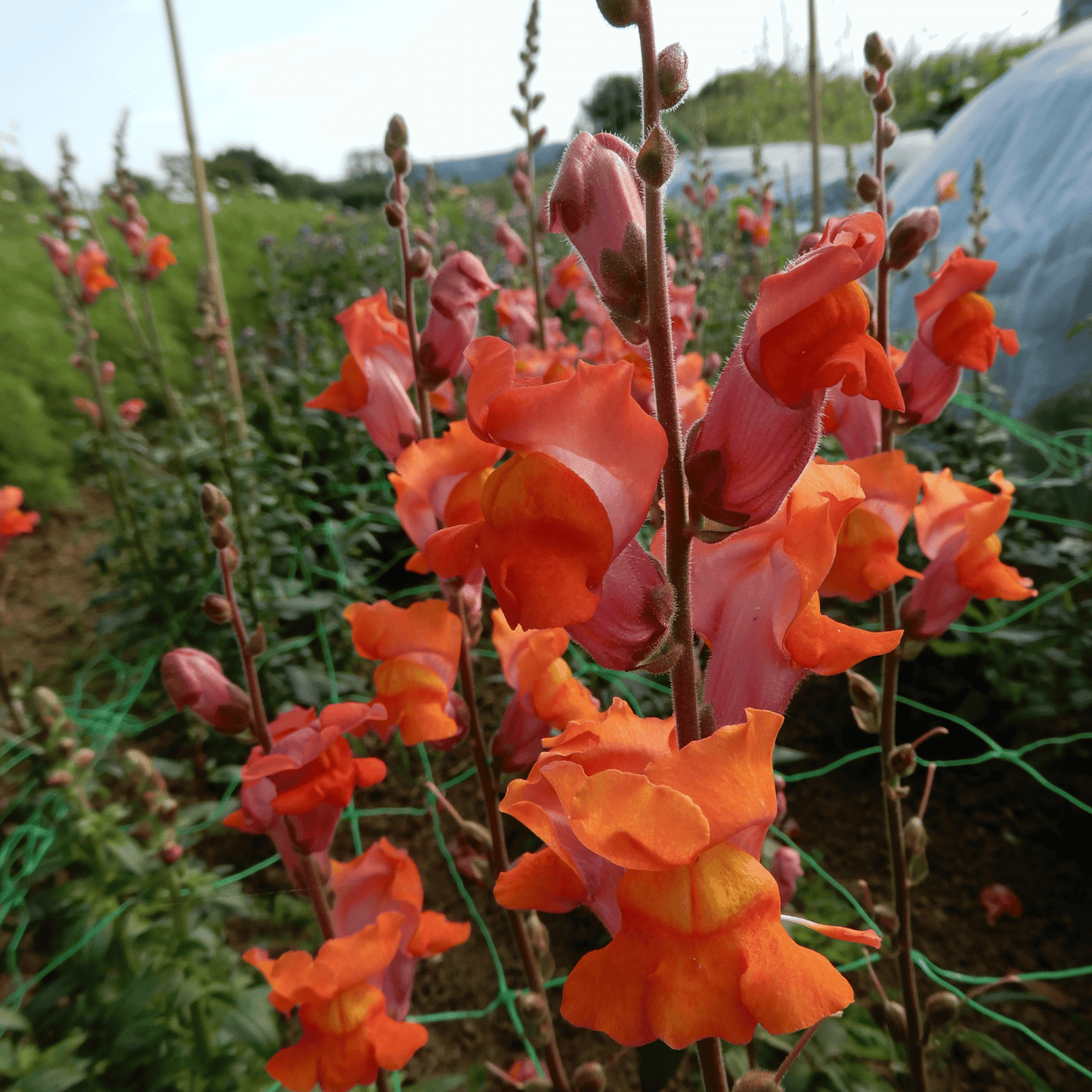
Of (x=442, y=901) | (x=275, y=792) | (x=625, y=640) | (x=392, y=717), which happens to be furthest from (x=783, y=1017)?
(x=442, y=901)

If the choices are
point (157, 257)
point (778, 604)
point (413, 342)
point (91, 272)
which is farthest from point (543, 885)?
point (91, 272)

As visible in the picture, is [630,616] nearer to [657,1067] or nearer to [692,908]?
[692,908]

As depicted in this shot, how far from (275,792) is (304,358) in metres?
3.85

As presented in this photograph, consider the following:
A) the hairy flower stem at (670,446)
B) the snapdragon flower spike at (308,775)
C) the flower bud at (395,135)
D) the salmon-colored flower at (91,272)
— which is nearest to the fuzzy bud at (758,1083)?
the hairy flower stem at (670,446)

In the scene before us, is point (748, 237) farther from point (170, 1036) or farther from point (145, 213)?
point (145, 213)

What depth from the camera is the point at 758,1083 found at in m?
0.58

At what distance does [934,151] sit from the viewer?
5.31 metres

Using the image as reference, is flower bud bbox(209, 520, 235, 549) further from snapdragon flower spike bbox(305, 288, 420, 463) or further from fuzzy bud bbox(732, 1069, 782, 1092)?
fuzzy bud bbox(732, 1069, 782, 1092)

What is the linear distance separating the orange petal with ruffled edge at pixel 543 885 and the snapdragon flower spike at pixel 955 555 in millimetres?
789

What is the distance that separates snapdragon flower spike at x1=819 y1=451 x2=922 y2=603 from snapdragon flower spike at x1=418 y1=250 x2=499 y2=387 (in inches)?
22.5

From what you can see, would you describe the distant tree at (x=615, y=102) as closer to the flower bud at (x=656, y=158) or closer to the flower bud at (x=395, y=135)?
the flower bud at (x=395, y=135)

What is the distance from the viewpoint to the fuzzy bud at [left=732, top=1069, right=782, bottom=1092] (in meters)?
0.58

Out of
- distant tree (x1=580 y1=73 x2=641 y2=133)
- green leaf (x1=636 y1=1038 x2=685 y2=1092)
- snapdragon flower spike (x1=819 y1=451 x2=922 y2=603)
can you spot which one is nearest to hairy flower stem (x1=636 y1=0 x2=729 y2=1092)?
snapdragon flower spike (x1=819 y1=451 x2=922 y2=603)

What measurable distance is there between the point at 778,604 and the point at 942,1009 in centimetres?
92
